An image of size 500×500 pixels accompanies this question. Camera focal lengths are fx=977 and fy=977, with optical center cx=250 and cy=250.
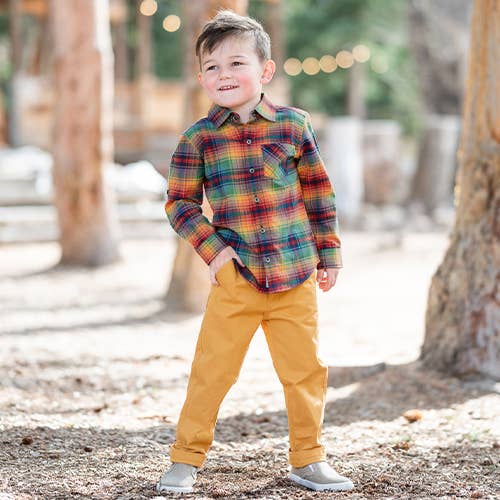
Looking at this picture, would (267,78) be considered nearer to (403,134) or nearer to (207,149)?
(207,149)

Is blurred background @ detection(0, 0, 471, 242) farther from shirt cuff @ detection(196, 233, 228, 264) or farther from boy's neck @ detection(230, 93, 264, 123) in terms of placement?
shirt cuff @ detection(196, 233, 228, 264)

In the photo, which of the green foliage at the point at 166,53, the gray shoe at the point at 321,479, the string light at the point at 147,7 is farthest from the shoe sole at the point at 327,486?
the green foliage at the point at 166,53

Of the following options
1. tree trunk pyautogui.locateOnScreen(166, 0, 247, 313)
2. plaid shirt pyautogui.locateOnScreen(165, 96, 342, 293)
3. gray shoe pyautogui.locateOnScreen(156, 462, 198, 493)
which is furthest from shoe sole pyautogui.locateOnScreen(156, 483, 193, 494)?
tree trunk pyautogui.locateOnScreen(166, 0, 247, 313)

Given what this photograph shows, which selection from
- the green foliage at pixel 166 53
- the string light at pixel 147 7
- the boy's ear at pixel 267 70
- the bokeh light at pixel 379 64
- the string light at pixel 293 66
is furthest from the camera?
the green foliage at pixel 166 53

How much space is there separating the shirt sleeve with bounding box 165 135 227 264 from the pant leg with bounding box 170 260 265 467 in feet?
0.30

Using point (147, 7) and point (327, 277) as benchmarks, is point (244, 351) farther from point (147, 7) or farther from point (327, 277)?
point (147, 7)

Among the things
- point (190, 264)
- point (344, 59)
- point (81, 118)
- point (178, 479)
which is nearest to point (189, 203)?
point (178, 479)

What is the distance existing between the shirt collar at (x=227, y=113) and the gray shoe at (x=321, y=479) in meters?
1.18

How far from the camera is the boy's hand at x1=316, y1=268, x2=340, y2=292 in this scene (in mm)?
3357

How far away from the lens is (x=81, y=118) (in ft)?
31.7

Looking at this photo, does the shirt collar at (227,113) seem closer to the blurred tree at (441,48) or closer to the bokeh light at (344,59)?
Result: the blurred tree at (441,48)

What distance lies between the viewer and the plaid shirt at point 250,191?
3.18 metres

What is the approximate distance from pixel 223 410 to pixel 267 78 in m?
2.06

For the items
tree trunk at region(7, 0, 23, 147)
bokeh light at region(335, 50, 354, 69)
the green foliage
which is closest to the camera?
tree trunk at region(7, 0, 23, 147)
